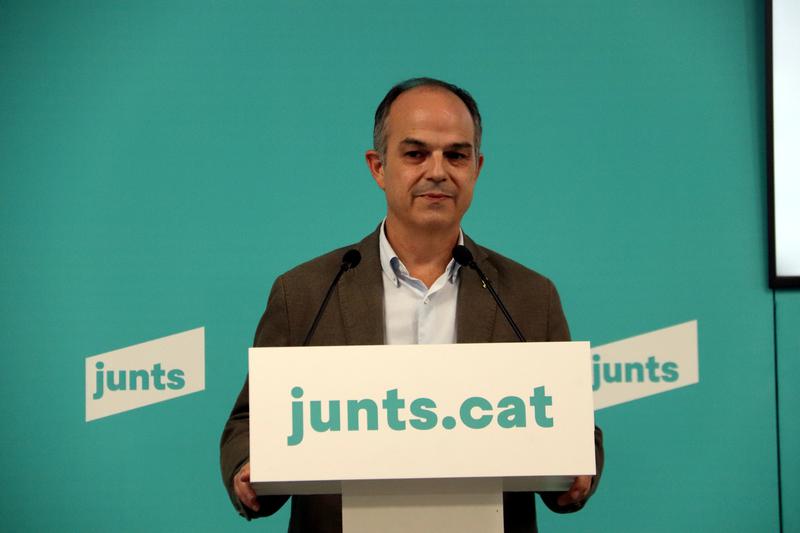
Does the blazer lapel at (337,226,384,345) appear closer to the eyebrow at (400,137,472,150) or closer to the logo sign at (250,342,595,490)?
the eyebrow at (400,137,472,150)

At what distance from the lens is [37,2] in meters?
2.55

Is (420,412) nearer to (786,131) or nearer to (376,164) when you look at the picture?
(376,164)

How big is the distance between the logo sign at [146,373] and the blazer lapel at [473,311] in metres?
1.12

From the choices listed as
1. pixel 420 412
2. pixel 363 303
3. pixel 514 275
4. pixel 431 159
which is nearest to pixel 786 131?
pixel 514 275

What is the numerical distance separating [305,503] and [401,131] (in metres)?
0.79

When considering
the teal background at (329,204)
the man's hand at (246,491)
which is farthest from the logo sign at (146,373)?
the man's hand at (246,491)


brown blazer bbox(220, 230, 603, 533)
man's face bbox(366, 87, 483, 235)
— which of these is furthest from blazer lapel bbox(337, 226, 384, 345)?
man's face bbox(366, 87, 483, 235)

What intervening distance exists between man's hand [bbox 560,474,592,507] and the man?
10.0 inches

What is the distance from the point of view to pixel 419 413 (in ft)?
3.55

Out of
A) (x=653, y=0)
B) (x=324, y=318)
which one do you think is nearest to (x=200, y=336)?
(x=324, y=318)

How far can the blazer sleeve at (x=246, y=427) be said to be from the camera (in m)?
1.38

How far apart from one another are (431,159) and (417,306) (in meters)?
0.32

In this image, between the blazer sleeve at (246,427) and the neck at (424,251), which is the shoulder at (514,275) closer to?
the neck at (424,251)

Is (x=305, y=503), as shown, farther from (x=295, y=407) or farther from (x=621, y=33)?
(x=621, y=33)
